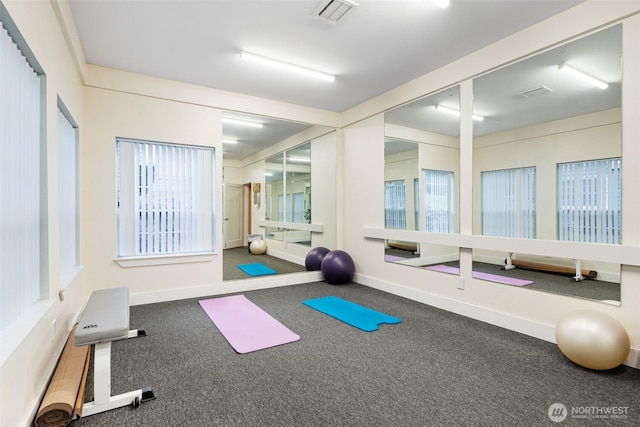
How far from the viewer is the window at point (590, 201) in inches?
98.3

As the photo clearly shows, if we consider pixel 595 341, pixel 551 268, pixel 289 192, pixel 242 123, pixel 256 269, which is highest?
pixel 242 123

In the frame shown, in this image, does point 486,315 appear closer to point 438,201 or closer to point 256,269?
point 438,201

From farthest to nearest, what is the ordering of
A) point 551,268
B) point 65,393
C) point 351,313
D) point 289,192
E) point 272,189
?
point 272,189
point 289,192
point 351,313
point 551,268
point 65,393

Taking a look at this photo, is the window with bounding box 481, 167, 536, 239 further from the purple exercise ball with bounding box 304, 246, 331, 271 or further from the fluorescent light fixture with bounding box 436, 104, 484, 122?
the purple exercise ball with bounding box 304, 246, 331, 271

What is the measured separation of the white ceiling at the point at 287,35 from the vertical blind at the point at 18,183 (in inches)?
49.2

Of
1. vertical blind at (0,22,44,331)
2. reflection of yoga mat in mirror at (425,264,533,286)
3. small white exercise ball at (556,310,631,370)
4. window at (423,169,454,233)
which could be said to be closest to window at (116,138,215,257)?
vertical blind at (0,22,44,331)

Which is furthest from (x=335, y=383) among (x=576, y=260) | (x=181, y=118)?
(x=181, y=118)

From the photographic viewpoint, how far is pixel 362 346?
8.95ft

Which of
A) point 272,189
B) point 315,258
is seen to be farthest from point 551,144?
point 272,189

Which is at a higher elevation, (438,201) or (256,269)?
(438,201)

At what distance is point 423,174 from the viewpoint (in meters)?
4.21

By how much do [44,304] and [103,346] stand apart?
64 cm

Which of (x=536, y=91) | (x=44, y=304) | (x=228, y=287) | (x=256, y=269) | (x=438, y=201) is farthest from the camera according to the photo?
(x=256, y=269)

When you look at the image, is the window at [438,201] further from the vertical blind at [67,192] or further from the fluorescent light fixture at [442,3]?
the vertical blind at [67,192]
